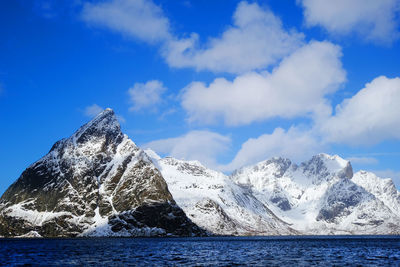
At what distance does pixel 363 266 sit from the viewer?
79875mm

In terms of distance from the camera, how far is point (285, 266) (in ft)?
265

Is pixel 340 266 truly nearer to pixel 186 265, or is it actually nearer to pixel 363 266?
pixel 363 266

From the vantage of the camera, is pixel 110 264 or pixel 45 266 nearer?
pixel 45 266

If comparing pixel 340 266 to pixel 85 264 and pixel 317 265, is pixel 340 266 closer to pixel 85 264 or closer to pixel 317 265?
pixel 317 265

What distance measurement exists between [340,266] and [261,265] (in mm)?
15164

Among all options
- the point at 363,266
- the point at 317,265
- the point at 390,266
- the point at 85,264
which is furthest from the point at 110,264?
the point at 390,266

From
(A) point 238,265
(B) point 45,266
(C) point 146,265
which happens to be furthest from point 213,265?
(B) point 45,266

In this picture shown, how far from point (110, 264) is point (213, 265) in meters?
20.8

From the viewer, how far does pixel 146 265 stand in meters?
81.8

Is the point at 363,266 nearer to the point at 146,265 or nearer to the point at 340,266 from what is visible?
the point at 340,266

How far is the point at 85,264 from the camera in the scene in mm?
84500

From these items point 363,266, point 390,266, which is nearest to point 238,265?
point 363,266

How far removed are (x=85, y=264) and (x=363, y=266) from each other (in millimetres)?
54614

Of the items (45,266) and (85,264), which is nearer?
(45,266)
